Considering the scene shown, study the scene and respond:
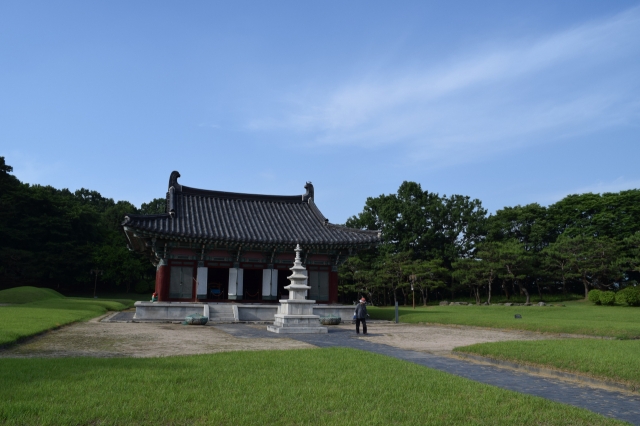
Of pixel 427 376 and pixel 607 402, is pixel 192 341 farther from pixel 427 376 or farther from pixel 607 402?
pixel 607 402

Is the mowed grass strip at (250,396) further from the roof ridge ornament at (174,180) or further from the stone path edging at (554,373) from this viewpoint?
the roof ridge ornament at (174,180)

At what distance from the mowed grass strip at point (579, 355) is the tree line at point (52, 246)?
54.1m

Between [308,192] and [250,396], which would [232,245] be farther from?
[250,396]

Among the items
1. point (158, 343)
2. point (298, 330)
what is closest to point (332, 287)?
point (298, 330)

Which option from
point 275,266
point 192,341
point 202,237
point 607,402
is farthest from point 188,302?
point 607,402

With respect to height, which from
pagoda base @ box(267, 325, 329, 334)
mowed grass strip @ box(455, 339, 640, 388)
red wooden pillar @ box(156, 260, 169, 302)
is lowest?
pagoda base @ box(267, 325, 329, 334)

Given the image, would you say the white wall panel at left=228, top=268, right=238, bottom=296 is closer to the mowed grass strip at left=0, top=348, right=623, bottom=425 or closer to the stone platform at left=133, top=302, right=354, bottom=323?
the stone platform at left=133, top=302, right=354, bottom=323

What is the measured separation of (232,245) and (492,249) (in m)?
30.3

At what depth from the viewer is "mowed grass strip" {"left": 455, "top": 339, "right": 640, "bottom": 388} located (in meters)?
8.97

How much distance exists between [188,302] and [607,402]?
Answer: 74.2ft

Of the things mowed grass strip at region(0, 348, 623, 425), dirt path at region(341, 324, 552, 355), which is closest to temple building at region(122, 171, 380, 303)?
dirt path at region(341, 324, 552, 355)

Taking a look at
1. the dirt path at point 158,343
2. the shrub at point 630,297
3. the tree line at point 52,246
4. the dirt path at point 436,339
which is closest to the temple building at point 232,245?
the dirt path at point 158,343

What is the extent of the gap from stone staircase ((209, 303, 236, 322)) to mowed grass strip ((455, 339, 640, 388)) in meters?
15.8

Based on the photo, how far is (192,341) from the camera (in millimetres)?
14391
